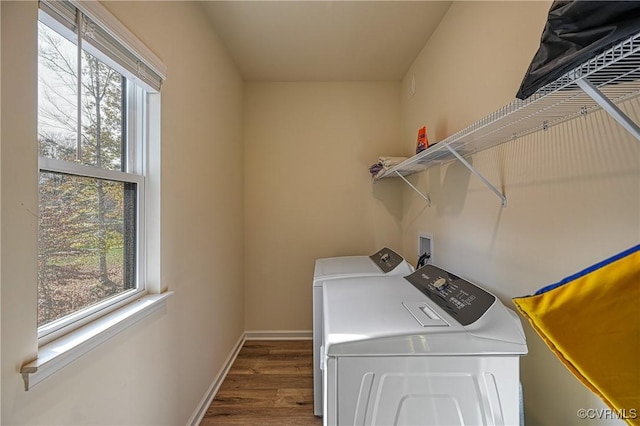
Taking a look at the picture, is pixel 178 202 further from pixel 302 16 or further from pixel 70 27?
pixel 302 16

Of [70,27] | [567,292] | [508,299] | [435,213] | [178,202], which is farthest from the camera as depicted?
[435,213]

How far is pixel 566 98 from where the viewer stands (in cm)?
75

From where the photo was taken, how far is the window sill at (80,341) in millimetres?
772

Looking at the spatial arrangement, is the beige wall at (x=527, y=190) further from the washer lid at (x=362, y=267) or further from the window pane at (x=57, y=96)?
the window pane at (x=57, y=96)

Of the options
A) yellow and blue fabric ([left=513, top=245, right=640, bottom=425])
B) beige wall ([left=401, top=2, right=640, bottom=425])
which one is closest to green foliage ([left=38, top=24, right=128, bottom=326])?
yellow and blue fabric ([left=513, top=245, right=640, bottom=425])

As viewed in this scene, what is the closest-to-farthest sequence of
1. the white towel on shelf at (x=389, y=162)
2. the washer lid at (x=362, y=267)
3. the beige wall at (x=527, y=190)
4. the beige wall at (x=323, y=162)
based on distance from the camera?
1. the beige wall at (x=527, y=190)
2. the washer lid at (x=362, y=267)
3. the white towel on shelf at (x=389, y=162)
4. the beige wall at (x=323, y=162)

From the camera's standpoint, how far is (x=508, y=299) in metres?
1.28

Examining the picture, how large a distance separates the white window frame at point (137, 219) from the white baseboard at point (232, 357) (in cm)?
93

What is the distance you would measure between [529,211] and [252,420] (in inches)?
76.4

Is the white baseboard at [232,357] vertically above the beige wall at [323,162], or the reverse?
the beige wall at [323,162]

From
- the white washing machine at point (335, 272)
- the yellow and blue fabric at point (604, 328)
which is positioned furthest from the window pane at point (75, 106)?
the yellow and blue fabric at point (604, 328)

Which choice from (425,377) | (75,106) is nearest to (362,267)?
(425,377)

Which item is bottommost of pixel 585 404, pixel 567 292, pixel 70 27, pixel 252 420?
pixel 252 420

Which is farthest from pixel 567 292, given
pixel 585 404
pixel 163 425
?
pixel 163 425
